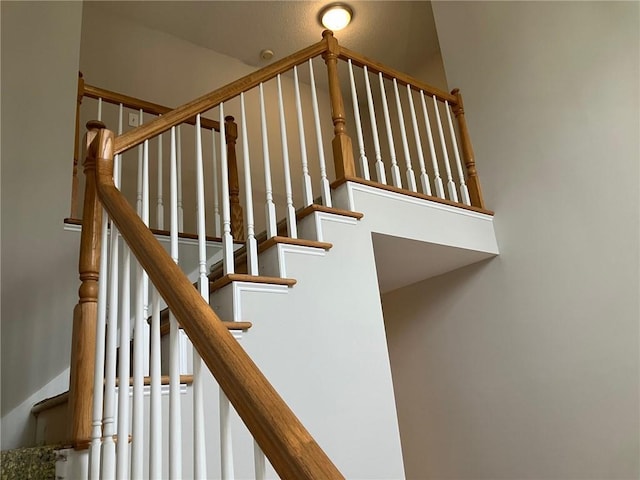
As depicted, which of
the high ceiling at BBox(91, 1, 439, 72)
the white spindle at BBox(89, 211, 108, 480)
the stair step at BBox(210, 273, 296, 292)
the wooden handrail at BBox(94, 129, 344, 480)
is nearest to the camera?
the wooden handrail at BBox(94, 129, 344, 480)

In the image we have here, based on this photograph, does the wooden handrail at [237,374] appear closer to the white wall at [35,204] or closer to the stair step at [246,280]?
the stair step at [246,280]

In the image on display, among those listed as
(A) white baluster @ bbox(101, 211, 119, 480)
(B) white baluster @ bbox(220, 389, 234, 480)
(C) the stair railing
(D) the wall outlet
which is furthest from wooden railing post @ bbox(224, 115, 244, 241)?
(B) white baluster @ bbox(220, 389, 234, 480)

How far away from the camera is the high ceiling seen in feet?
13.5

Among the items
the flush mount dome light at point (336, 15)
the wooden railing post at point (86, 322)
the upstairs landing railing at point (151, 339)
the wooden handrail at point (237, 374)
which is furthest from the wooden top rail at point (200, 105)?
the flush mount dome light at point (336, 15)

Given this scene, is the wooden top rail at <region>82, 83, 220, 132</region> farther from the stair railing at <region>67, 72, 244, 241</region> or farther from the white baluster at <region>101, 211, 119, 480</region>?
the white baluster at <region>101, 211, 119, 480</region>

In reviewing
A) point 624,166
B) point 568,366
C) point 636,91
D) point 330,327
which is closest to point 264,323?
point 330,327

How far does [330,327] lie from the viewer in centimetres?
205

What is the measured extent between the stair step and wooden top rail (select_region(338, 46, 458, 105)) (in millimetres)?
1353

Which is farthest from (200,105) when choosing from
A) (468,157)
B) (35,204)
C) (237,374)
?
(468,157)

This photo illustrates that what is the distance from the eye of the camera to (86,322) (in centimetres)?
142

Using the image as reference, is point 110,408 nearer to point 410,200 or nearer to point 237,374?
point 237,374

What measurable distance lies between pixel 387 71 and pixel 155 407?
2.33m

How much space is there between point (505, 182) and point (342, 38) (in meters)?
2.36

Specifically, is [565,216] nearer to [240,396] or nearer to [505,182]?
[505,182]
